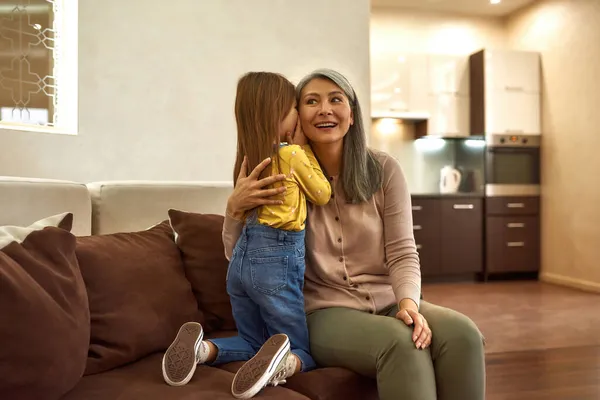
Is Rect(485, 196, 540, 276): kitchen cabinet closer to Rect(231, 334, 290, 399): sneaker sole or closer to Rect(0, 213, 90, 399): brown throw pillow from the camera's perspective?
Rect(231, 334, 290, 399): sneaker sole

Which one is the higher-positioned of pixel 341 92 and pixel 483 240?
pixel 341 92

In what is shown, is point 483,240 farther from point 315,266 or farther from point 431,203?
point 315,266

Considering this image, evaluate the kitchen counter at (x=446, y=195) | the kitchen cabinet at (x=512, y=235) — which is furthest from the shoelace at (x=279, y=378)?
the kitchen cabinet at (x=512, y=235)

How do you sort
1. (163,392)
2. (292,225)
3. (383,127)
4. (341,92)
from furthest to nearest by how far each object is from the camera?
(383,127)
(341,92)
(292,225)
(163,392)

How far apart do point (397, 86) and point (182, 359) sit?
4736 mm

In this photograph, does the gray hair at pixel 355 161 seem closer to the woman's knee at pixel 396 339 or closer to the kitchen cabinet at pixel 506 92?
the woman's knee at pixel 396 339

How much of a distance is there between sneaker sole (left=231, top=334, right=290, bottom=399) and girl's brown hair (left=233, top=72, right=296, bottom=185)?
19.1 inches

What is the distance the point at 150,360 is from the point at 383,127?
4.81 m

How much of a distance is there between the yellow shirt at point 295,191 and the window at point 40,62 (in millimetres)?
1959

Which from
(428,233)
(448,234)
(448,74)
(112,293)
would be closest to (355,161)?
(112,293)

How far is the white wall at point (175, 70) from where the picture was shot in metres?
3.06

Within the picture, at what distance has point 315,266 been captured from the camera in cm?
159

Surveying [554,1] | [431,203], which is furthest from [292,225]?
[554,1]

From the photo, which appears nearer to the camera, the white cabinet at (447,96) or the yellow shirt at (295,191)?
the yellow shirt at (295,191)
